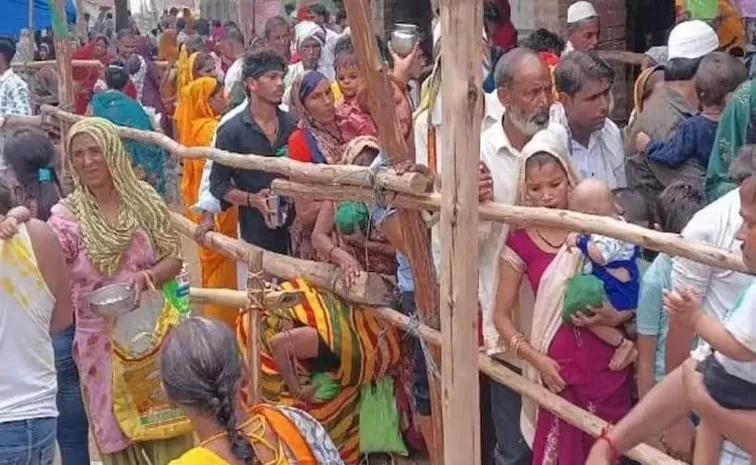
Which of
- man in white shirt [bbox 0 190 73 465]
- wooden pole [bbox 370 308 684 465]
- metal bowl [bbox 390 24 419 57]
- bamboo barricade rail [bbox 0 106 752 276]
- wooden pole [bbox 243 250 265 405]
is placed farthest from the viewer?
metal bowl [bbox 390 24 419 57]

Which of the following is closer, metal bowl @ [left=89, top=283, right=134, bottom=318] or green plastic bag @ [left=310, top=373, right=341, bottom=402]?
metal bowl @ [left=89, top=283, right=134, bottom=318]

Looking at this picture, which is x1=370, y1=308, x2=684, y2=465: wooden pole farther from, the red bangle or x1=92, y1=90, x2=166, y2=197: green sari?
x1=92, y1=90, x2=166, y2=197: green sari

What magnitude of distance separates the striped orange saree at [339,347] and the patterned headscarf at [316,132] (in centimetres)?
63

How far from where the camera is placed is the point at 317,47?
28.3 feet

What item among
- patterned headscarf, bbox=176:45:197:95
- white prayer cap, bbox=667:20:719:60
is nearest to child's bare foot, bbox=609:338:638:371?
white prayer cap, bbox=667:20:719:60

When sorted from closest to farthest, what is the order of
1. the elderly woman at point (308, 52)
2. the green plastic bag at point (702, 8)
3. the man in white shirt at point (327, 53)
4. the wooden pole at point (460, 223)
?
1. the wooden pole at point (460, 223)
2. the green plastic bag at point (702, 8)
3. the elderly woman at point (308, 52)
4. the man in white shirt at point (327, 53)

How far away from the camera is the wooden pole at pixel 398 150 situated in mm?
3541

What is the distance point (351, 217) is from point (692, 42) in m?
1.95

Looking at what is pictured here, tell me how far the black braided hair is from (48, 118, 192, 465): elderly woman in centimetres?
155

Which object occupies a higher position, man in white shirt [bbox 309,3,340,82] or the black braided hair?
man in white shirt [bbox 309,3,340,82]

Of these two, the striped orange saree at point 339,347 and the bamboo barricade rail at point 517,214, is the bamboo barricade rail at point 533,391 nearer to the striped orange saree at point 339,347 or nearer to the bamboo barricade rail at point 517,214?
the striped orange saree at point 339,347

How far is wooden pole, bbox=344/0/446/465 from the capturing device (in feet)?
11.6

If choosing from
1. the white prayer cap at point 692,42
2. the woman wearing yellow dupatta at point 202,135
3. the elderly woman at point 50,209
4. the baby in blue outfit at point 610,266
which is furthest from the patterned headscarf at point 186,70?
the baby in blue outfit at point 610,266

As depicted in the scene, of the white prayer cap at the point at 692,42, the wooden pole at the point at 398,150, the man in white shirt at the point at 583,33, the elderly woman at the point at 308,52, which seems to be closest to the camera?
the wooden pole at the point at 398,150
